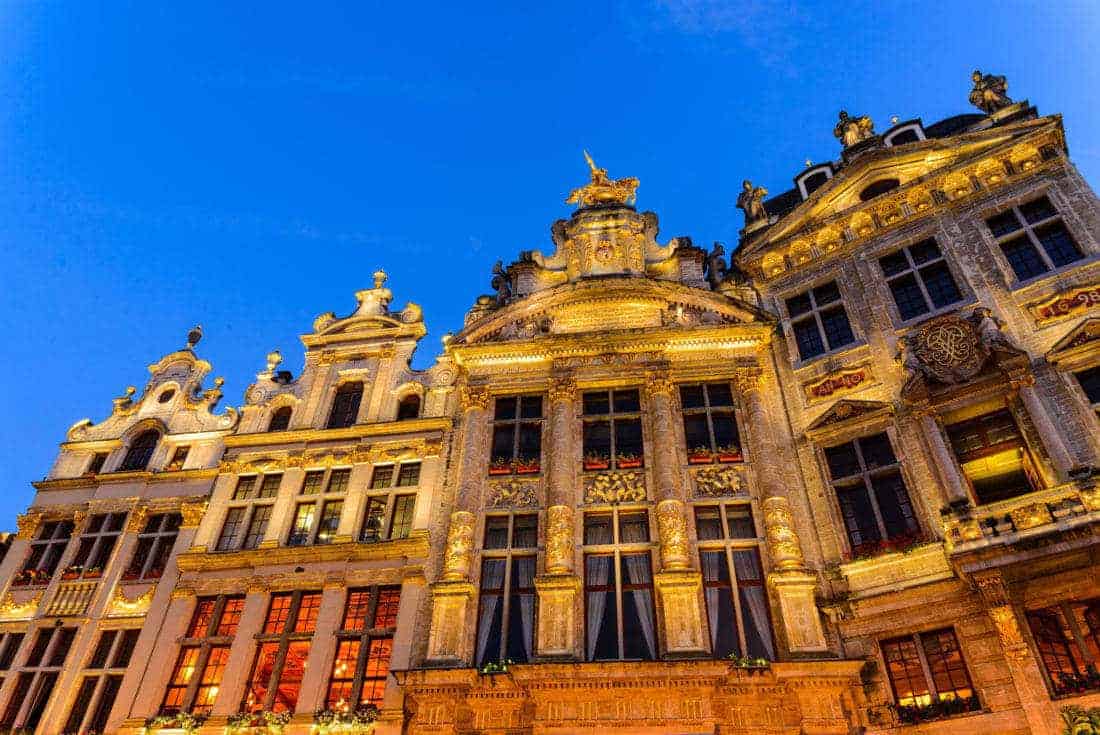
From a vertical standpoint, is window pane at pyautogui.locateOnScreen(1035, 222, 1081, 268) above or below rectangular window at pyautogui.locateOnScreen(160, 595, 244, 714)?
above

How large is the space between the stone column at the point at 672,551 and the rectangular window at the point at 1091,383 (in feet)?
29.4

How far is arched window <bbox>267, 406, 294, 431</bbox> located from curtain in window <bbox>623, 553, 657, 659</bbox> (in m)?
11.6

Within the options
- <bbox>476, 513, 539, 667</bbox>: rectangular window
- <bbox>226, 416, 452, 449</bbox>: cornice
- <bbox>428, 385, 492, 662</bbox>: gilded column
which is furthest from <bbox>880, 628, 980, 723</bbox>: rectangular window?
<bbox>226, 416, 452, 449</bbox>: cornice

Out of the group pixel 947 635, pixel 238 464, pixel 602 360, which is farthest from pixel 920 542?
pixel 238 464

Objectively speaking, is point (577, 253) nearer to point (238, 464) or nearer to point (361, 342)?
point (361, 342)

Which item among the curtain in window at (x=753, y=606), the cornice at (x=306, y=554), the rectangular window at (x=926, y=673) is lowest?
the rectangular window at (x=926, y=673)

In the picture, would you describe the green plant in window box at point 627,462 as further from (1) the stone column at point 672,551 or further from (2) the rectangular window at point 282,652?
(2) the rectangular window at point 282,652

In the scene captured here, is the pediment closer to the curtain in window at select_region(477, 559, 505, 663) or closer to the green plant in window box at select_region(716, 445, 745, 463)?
the green plant in window box at select_region(716, 445, 745, 463)

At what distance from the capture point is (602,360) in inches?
862

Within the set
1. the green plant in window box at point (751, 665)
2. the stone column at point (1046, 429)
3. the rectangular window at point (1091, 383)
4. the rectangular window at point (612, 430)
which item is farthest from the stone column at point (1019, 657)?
the rectangular window at point (612, 430)

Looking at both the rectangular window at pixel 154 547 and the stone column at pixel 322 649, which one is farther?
the rectangular window at pixel 154 547

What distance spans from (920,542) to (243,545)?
55.0ft

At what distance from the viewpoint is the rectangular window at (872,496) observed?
16422 mm

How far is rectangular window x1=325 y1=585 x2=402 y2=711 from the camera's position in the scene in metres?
17.1
